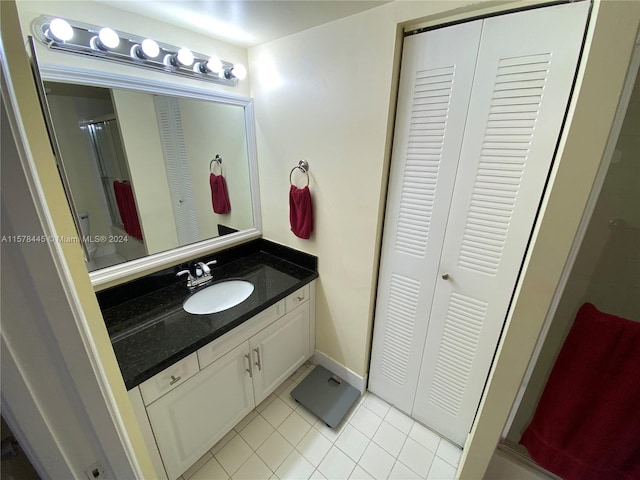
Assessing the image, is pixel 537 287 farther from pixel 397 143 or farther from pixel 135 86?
pixel 135 86

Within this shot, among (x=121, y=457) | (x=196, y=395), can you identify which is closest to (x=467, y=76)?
(x=121, y=457)

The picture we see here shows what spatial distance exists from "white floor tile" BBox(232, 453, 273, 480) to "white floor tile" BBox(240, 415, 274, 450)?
72 millimetres

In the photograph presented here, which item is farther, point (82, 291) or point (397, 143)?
point (397, 143)

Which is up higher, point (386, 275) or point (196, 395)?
point (386, 275)

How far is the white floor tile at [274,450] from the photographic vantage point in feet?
4.59

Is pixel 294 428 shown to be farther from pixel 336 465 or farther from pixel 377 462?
pixel 377 462

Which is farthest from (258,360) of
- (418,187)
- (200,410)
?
(418,187)

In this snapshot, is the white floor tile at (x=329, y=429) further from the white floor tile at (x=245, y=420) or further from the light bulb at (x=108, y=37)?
the light bulb at (x=108, y=37)

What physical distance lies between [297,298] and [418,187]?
954mm

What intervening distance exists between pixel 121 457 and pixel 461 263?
1284mm

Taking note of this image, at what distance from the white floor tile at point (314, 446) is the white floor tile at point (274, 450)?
73 millimetres

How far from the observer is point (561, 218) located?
0.68 meters

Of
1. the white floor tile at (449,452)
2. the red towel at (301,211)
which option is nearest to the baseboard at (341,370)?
the white floor tile at (449,452)

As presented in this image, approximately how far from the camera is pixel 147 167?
138cm
